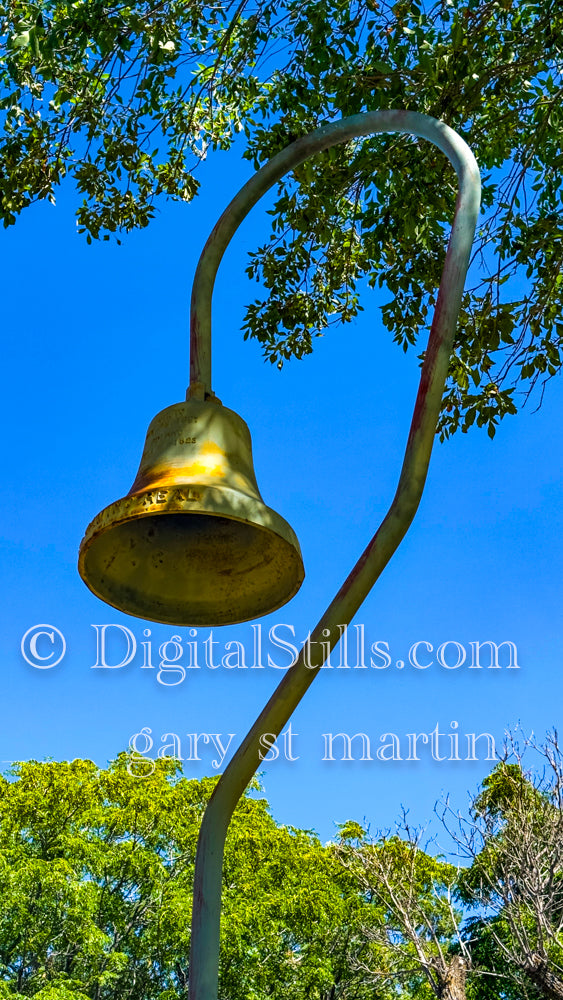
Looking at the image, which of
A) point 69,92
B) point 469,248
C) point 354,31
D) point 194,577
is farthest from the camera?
point 69,92

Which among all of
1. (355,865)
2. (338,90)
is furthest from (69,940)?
(338,90)

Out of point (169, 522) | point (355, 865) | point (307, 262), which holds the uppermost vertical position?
point (307, 262)

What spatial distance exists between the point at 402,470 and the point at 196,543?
2.92 feet

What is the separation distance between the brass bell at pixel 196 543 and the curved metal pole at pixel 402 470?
0.45ft

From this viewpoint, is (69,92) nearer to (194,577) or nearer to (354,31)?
(354,31)

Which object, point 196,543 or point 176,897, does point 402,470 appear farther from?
point 176,897

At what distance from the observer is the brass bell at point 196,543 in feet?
7.41

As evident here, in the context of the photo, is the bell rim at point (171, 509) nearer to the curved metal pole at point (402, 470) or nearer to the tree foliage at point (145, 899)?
the curved metal pole at point (402, 470)

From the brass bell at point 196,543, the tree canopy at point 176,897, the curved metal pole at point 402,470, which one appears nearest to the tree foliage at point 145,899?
the tree canopy at point 176,897

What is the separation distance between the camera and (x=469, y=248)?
2129mm

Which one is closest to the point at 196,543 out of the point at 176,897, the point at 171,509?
the point at 171,509

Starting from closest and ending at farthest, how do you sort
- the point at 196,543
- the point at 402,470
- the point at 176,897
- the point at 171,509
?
the point at 402,470, the point at 171,509, the point at 196,543, the point at 176,897

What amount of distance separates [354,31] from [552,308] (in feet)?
7.33

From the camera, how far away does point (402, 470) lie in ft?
6.55
